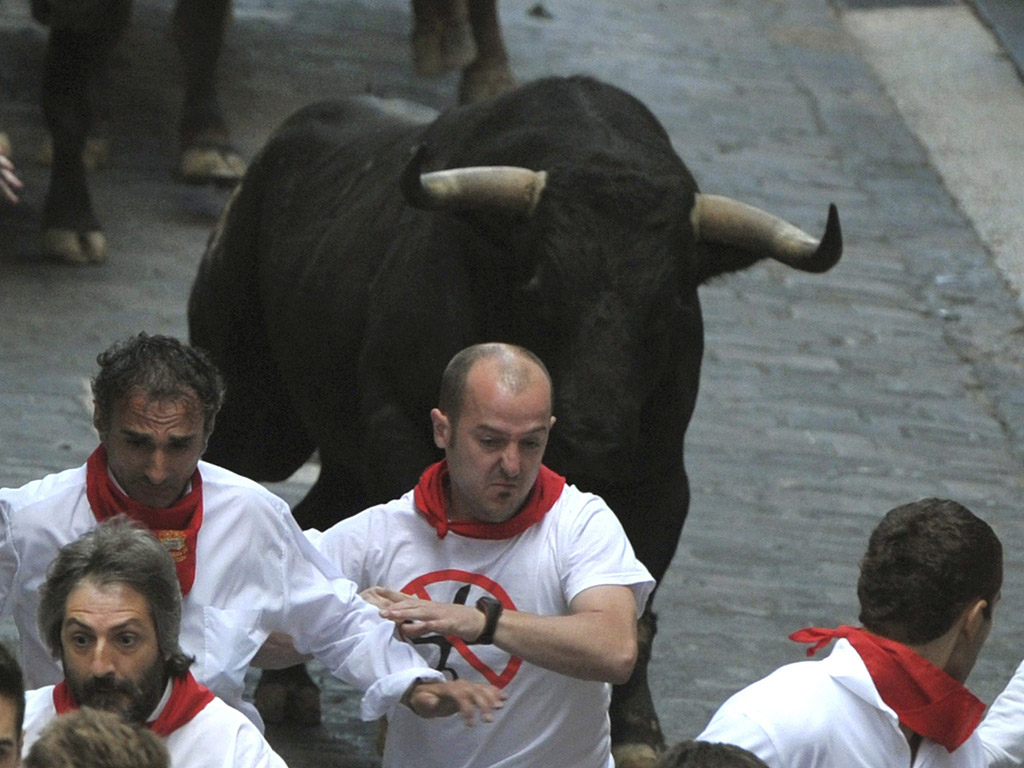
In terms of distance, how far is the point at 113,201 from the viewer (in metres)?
13.6

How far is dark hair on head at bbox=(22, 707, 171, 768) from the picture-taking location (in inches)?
135

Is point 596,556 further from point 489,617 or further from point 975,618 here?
point 975,618

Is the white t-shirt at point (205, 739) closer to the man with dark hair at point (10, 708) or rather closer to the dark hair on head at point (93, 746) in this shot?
the man with dark hair at point (10, 708)

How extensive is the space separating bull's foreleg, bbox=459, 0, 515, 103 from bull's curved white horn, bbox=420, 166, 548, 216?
8.11 metres

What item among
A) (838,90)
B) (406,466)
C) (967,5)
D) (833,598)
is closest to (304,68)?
(838,90)

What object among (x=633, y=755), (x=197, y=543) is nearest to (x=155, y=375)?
(x=197, y=543)

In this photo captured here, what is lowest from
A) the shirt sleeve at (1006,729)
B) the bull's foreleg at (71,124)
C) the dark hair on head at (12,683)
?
the bull's foreleg at (71,124)

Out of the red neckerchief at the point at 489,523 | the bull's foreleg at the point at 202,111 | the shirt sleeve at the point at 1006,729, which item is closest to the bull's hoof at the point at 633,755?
the red neckerchief at the point at 489,523

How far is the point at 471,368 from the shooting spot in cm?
515

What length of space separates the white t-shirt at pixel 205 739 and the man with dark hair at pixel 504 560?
1.95 feet

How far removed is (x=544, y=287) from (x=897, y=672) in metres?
2.64

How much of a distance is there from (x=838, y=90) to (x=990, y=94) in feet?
3.79

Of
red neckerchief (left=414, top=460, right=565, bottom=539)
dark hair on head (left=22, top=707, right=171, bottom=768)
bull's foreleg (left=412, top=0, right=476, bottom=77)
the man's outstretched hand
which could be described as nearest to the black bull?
red neckerchief (left=414, top=460, right=565, bottom=539)

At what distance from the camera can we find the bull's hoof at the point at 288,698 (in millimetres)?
7367
